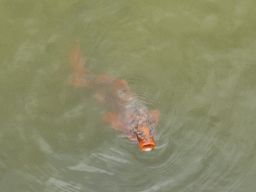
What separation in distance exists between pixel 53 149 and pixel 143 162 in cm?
115

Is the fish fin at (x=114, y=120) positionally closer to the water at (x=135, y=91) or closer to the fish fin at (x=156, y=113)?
the water at (x=135, y=91)

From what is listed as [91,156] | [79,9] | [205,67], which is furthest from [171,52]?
[91,156]

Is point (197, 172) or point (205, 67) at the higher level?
point (205, 67)

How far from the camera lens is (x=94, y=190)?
15.4 ft

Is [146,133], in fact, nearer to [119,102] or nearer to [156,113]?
[156,113]

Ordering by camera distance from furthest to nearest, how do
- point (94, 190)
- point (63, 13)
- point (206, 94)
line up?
point (63, 13)
point (206, 94)
point (94, 190)

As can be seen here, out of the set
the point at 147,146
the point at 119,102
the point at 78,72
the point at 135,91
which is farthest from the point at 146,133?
the point at 78,72

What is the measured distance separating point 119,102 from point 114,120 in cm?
26

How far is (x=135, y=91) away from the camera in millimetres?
5203

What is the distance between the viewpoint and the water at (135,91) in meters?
4.79

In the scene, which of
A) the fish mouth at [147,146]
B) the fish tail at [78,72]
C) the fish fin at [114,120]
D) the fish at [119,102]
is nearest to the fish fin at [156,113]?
the fish at [119,102]

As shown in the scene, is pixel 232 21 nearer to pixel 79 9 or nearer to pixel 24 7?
pixel 79 9

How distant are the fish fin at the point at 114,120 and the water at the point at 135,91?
0.25 feet

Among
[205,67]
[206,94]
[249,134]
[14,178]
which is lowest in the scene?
[14,178]
